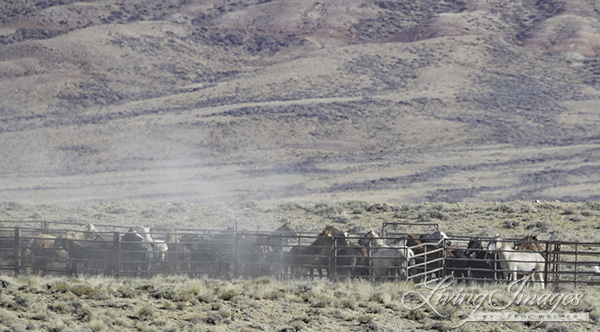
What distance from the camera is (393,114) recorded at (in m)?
78.6

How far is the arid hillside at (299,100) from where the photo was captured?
2462 inches

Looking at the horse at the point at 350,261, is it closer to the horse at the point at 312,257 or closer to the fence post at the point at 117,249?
the horse at the point at 312,257


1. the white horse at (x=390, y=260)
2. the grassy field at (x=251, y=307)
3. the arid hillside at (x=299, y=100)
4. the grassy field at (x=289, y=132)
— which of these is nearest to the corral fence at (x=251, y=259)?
the white horse at (x=390, y=260)

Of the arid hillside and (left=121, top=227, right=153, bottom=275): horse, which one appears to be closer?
(left=121, top=227, right=153, bottom=275): horse

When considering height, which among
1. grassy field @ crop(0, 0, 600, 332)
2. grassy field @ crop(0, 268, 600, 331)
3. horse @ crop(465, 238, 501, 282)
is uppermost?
grassy field @ crop(0, 0, 600, 332)

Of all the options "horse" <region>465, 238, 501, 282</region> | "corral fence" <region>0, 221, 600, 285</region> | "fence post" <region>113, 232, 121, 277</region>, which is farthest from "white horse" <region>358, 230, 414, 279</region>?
"fence post" <region>113, 232, 121, 277</region>

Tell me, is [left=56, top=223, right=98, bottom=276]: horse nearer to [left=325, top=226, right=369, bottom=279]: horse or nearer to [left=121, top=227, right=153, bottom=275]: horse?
[left=121, top=227, right=153, bottom=275]: horse

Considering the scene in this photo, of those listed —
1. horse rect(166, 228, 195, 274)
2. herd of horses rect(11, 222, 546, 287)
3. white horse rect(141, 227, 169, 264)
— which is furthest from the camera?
white horse rect(141, 227, 169, 264)

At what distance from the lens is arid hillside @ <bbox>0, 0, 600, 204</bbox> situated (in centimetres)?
6253

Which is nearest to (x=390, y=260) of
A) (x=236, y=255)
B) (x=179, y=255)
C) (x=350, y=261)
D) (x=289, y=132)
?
(x=350, y=261)

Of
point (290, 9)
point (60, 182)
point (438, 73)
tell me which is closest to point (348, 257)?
point (60, 182)

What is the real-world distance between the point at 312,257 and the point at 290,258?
50 cm

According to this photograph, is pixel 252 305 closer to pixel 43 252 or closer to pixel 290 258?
pixel 290 258

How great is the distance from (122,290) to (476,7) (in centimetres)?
10276
